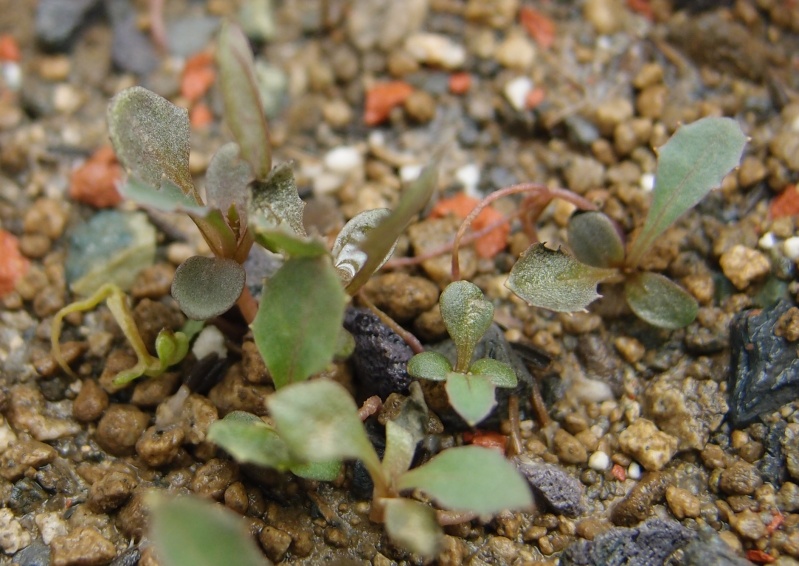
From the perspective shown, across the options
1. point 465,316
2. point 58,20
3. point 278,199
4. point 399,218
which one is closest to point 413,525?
point 465,316

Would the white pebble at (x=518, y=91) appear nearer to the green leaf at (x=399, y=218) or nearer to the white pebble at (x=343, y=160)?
the white pebble at (x=343, y=160)

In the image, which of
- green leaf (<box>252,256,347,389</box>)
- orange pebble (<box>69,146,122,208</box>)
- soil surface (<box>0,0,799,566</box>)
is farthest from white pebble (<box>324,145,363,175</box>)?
green leaf (<box>252,256,347,389</box>)

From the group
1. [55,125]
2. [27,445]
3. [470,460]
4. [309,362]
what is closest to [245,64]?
Result: [309,362]

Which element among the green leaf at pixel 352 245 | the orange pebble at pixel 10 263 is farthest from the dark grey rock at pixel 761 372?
the orange pebble at pixel 10 263

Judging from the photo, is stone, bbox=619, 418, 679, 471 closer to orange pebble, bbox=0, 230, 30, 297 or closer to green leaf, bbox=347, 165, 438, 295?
green leaf, bbox=347, 165, 438, 295

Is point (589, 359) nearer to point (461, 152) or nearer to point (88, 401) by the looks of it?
point (461, 152)

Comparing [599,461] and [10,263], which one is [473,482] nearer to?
[599,461]

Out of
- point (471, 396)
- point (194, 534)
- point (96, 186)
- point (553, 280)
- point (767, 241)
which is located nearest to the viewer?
point (194, 534)
